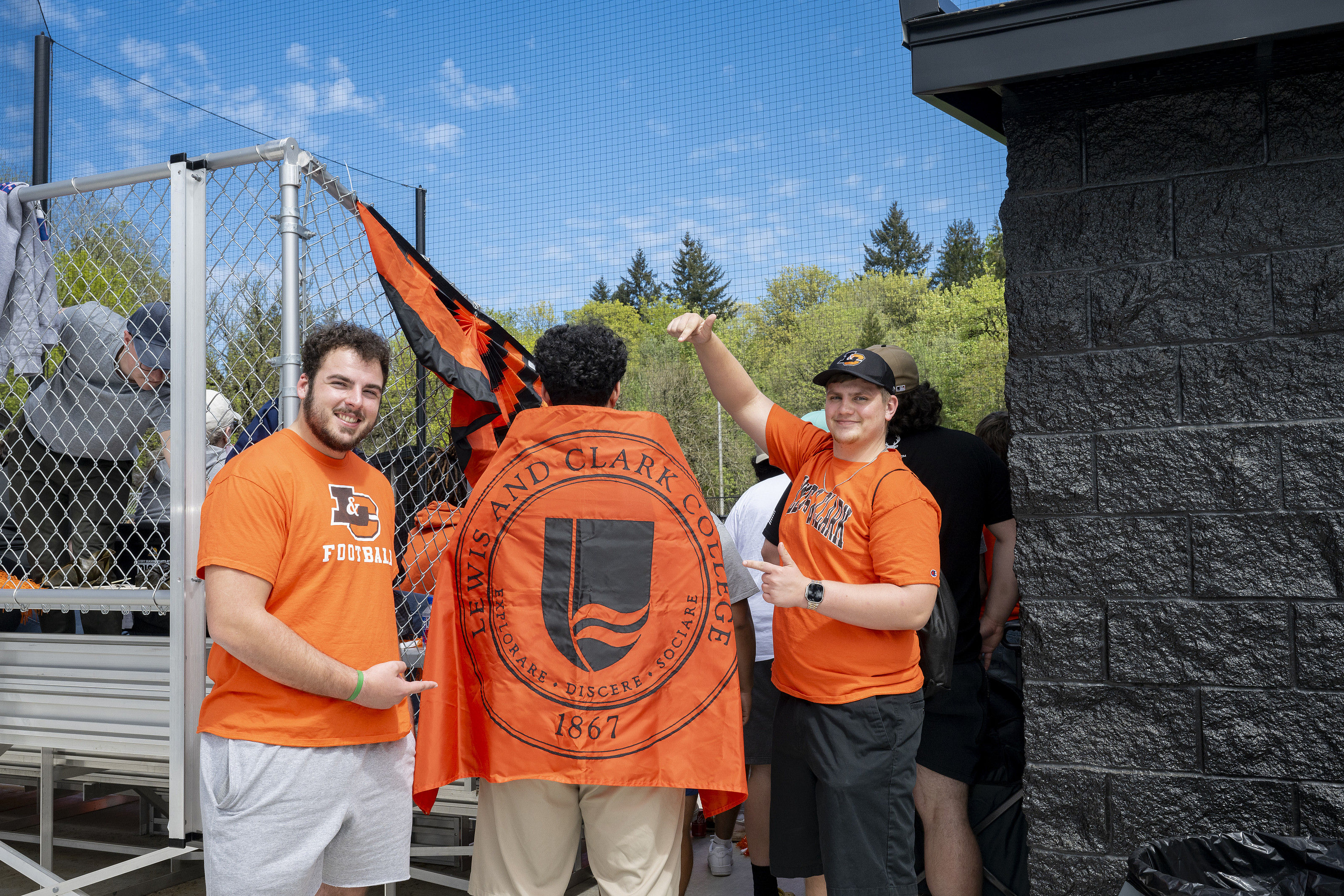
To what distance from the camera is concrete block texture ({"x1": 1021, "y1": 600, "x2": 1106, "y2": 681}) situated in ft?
7.18

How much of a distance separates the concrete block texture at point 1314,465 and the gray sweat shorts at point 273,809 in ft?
6.86

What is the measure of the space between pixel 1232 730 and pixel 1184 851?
1.03 feet

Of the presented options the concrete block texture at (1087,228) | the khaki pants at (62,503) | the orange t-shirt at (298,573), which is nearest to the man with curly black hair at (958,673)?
the concrete block texture at (1087,228)

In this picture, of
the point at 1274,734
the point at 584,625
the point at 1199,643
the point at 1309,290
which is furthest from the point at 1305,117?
the point at 584,625

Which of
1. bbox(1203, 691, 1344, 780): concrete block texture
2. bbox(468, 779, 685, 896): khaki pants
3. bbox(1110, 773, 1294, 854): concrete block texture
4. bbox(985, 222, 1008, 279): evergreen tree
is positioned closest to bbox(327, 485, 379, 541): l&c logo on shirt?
bbox(468, 779, 685, 896): khaki pants

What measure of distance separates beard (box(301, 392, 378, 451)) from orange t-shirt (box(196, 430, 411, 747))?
45 millimetres

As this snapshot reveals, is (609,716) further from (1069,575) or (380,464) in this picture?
(380,464)

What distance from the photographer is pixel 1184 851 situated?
1916 mm

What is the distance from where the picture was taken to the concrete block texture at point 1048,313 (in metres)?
2.22

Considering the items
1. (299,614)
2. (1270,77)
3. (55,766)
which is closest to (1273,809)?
(1270,77)

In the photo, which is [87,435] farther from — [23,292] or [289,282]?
[289,282]

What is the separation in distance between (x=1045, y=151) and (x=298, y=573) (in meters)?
1.95

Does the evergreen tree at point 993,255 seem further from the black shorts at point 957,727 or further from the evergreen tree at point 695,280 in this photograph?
the black shorts at point 957,727

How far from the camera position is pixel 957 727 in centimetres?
271
